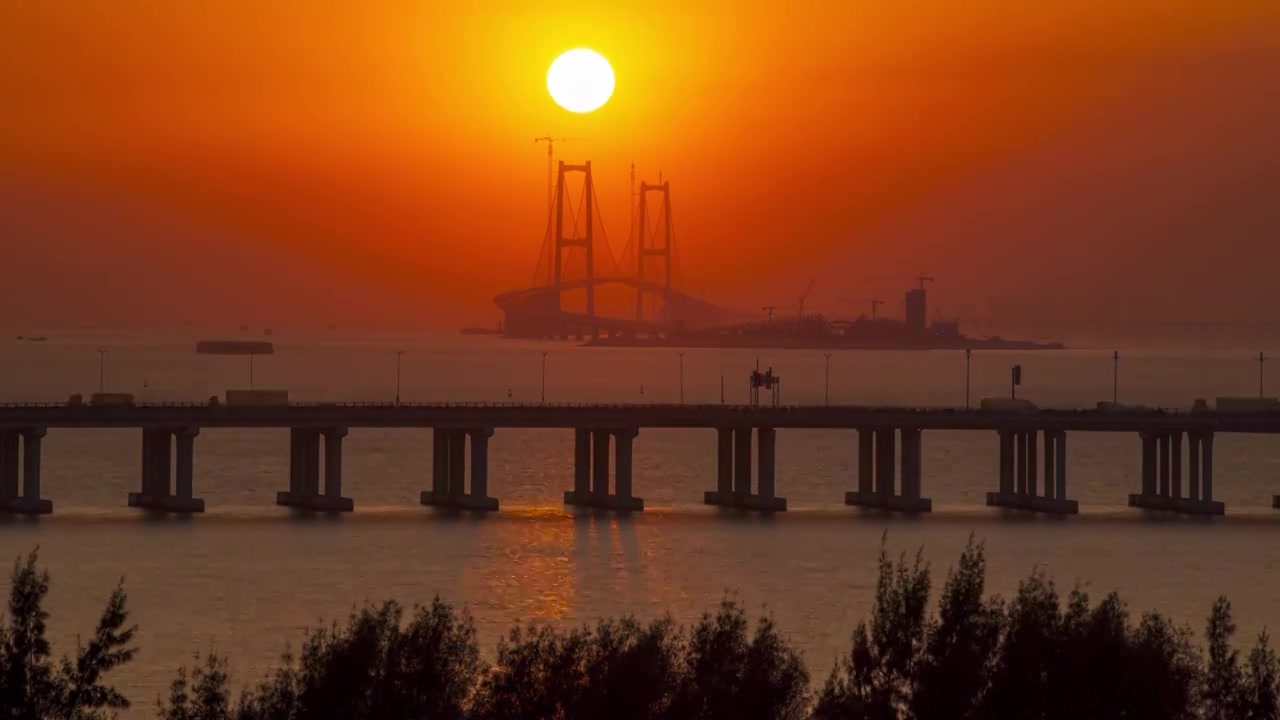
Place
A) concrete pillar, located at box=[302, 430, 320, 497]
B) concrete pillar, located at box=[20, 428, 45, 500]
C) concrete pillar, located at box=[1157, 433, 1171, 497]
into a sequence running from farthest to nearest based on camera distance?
concrete pillar, located at box=[1157, 433, 1171, 497], concrete pillar, located at box=[302, 430, 320, 497], concrete pillar, located at box=[20, 428, 45, 500]

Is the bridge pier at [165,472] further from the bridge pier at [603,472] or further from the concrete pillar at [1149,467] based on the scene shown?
the concrete pillar at [1149,467]

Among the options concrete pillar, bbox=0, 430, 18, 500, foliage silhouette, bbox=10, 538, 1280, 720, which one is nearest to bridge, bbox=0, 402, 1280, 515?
concrete pillar, bbox=0, 430, 18, 500

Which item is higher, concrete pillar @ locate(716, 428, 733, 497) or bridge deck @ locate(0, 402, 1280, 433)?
bridge deck @ locate(0, 402, 1280, 433)

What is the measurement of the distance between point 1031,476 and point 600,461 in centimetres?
2003

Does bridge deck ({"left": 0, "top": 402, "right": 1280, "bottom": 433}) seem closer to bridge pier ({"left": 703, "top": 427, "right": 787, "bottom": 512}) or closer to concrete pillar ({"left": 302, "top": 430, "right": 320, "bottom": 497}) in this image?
Result: bridge pier ({"left": 703, "top": 427, "right": 787, "bottom": 512})

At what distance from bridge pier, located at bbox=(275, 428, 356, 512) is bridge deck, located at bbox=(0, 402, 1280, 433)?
612 millimetres

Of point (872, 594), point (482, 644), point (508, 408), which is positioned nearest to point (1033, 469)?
point (508, 408)

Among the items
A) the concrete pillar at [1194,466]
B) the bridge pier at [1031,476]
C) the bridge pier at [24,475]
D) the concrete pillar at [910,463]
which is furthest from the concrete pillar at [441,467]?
the concrete pillar at [1194,466]

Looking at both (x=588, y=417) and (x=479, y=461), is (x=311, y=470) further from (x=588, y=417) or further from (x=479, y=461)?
(x=588, y=417)

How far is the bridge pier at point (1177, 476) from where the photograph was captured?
112 meters

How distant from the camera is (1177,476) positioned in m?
115

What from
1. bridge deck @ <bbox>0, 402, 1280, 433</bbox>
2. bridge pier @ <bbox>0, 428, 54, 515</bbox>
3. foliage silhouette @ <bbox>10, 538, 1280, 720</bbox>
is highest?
bridge deck @ <bbox>0, 402, 1280, 433</bbox>

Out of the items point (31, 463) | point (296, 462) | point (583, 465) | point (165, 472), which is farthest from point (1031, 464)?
point (31, 463)

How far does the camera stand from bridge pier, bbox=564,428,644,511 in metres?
111
